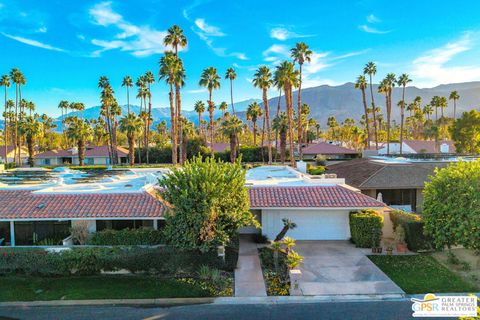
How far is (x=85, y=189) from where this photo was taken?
23.5 m

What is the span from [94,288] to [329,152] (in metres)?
59.5

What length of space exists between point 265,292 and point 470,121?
64.4 m

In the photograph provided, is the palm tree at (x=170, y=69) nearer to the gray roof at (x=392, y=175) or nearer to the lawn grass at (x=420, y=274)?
the gray roof at (x=392, y=175)

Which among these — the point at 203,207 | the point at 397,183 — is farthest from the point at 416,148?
the point at 203,207

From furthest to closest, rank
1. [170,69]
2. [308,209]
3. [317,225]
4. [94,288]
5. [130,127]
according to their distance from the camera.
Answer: [130,127] → [170,69] → [317,225] → [308,209] → [94,288]

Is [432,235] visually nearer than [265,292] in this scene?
No

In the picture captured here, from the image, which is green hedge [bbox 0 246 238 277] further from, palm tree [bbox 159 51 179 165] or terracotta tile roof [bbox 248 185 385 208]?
palm tree [bbox 159 51 179 165]

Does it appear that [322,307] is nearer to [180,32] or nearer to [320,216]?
[320,216]

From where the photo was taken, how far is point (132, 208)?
795 inches

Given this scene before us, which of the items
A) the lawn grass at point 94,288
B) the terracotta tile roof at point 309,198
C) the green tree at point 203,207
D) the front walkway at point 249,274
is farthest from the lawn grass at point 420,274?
the lawn grass at point 94,288

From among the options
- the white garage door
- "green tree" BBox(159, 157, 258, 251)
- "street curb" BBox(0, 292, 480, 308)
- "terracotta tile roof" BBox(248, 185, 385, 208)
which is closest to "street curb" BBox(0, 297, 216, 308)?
"street curb" BBox(0, 292, 480, 308)

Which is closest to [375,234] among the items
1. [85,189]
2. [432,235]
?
[432,235]

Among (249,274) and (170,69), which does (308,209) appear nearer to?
(249,274)

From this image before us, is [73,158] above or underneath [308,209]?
above
